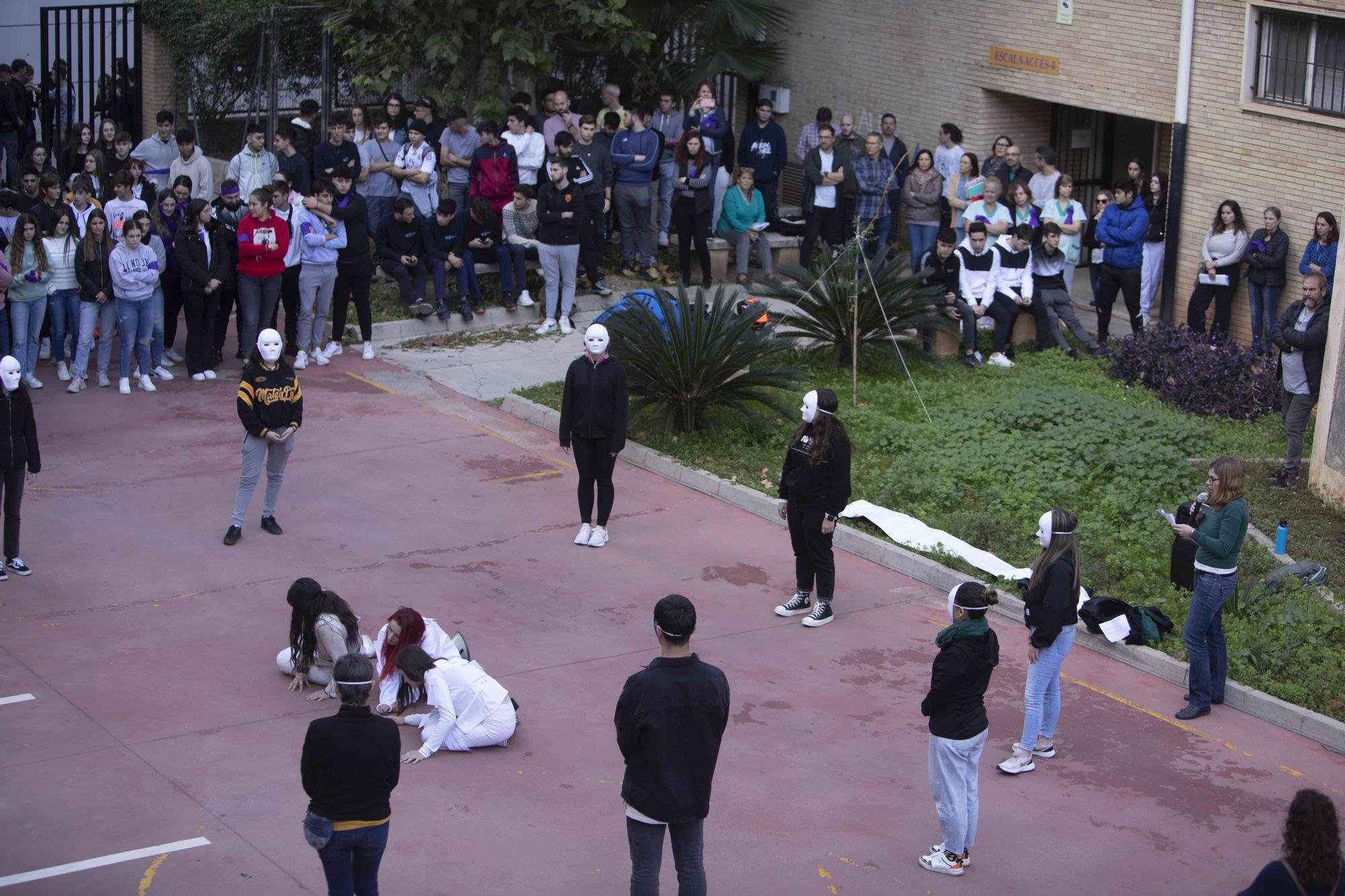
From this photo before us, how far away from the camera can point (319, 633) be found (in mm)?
9047

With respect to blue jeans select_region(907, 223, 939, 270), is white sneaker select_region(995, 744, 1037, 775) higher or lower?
lower

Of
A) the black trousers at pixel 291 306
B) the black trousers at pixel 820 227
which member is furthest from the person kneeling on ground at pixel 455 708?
the black trousers at pixel 820 227

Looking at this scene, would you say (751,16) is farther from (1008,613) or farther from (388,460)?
(1008,613)

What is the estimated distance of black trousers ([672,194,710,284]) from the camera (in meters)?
19.1

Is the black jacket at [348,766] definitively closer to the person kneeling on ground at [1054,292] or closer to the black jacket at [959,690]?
the black jacket at [959,690]

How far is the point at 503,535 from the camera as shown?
12164 mm

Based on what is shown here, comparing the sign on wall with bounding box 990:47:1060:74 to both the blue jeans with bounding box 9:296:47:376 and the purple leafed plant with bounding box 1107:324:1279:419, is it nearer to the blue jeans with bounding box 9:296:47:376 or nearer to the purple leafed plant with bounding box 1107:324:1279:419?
the purple leafed plant with bounding box 1107:324:1279:419

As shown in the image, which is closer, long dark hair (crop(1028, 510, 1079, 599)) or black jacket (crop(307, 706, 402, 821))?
black jacket (crop(307, 706, 402, 821))

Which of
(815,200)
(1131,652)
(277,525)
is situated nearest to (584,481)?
(277,525)

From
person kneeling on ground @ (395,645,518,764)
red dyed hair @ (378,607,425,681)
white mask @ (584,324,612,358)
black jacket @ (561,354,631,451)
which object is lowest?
person kneeling on ground @ (395,645,518,764)

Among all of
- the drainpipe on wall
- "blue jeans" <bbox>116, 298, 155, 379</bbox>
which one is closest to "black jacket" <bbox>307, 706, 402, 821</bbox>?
"blue jeans" <bbox>116, 298, 155, 379</bbox>

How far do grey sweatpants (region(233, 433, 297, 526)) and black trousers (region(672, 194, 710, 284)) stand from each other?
8.22 meters

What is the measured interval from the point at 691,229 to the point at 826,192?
1842 mm

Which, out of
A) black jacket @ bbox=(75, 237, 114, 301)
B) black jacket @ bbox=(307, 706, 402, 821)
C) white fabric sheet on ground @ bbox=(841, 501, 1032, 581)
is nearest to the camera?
black jacket @ bbox=(307, 706, 402, 821)
